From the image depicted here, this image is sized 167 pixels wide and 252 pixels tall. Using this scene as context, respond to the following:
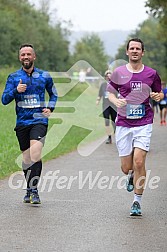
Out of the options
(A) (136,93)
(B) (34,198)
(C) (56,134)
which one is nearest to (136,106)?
(A) (136,93)

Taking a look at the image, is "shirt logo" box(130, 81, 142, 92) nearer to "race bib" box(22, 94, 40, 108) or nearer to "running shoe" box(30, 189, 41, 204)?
"race bib" box(22, 94, 40, 108)

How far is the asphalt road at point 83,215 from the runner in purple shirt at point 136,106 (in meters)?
0.67

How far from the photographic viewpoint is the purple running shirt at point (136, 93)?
32.1 ft

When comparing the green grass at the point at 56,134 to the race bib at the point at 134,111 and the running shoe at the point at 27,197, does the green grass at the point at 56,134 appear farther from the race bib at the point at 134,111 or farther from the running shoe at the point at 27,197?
the race bib at the point at 134,111

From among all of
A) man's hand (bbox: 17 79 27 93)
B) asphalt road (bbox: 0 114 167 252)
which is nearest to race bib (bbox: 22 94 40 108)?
man's hand (bbox: 17 79 27 93)

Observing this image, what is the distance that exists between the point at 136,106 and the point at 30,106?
61.3 inches

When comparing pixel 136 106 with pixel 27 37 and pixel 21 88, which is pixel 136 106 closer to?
pixel 21 88

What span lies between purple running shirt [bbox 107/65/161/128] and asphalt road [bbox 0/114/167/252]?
122cm

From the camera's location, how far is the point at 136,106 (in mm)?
9781

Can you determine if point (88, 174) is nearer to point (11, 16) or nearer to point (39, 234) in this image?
point (39, 234)

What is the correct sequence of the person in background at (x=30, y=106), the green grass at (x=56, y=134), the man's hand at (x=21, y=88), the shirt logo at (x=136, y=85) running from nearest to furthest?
the shirt logo at (x=136, y=85) → the man's hand at (x=21, y=88) → the person in background at (x=30, y=106) → the green grass at (x=56, y=134)

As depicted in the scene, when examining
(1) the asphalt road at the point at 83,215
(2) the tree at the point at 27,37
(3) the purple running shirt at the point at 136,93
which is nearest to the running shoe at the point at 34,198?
(1) the asphalt road at the point at 83,215

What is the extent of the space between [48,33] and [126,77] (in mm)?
76554

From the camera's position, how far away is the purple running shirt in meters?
9.78
